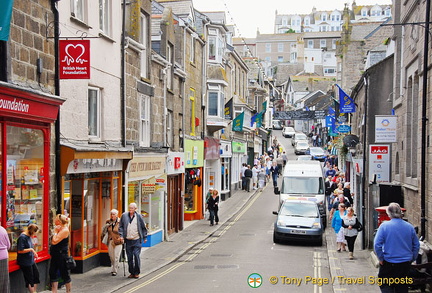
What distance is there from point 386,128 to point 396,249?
916cm

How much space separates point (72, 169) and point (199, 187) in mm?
15995

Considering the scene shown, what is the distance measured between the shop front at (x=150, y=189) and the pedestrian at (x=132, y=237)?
10.8ft

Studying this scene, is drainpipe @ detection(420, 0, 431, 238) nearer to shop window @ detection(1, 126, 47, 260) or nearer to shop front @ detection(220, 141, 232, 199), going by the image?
shop window @ detection(1, 126, 47, 260)

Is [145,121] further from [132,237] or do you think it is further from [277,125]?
[277,125]

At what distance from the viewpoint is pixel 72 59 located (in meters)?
13.2

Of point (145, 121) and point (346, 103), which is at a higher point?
point (346, 103)

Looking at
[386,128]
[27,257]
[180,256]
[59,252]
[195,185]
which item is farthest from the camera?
[195,185]

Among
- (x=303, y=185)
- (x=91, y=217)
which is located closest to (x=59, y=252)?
(x=91, y=217)

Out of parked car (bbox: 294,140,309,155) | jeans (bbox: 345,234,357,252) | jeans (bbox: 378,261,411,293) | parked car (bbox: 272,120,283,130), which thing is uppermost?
parked car (bbox: 272,120,283,130)

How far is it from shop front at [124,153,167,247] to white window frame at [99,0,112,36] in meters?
4.21

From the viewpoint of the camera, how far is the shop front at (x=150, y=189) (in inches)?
755

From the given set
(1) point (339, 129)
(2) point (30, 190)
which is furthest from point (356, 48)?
(2) point (30, 190)

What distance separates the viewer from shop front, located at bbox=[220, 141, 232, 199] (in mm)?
37469

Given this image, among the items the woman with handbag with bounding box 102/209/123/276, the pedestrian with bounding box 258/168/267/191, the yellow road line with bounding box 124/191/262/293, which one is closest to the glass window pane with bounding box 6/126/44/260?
the yellow road line with bounding box 124/191/262/293
